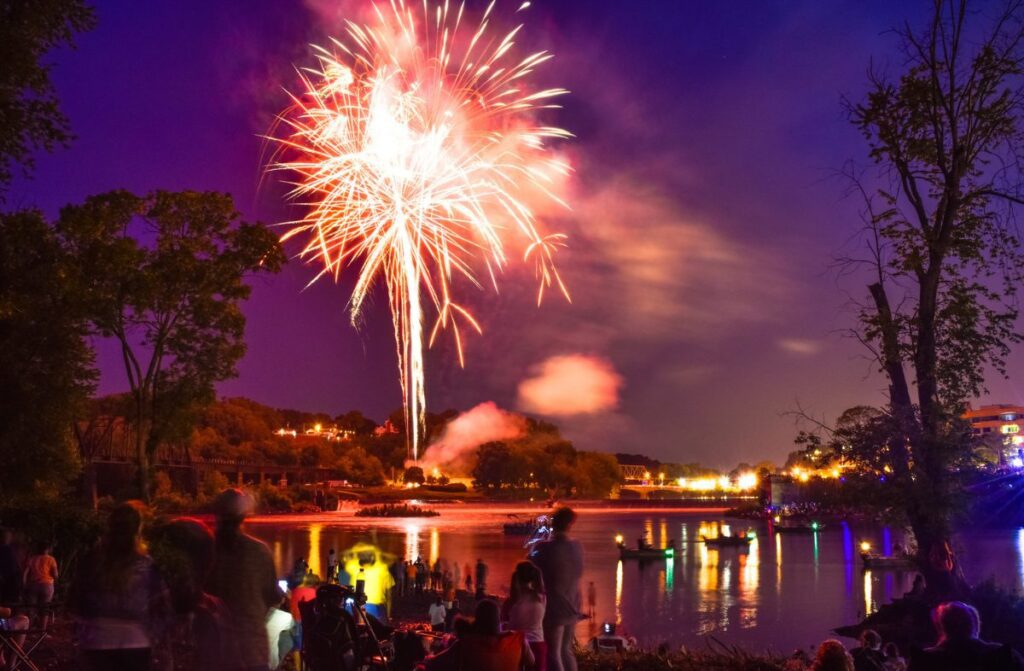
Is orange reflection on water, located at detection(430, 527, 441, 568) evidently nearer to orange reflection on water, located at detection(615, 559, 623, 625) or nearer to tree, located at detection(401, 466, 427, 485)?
orange reflection on water, located at detection(615, 559, 623, 625)

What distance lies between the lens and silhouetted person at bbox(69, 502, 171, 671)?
5.11 m

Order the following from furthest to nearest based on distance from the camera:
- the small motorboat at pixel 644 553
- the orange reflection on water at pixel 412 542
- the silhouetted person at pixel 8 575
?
the small motorboat at pixel 644 553 → the orange reflection on water at pixel 412 542 → the silhouetted person at pixel 8 575

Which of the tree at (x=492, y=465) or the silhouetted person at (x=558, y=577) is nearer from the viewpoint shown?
the silhouetted person at (x=558, y=577)

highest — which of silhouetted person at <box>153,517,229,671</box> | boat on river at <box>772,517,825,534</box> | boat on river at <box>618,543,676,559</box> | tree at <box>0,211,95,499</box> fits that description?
tree at <box>0,211,95,499</box>

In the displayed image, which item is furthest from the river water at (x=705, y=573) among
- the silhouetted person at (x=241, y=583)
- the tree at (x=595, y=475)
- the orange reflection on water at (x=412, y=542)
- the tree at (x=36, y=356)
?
the tree at (x=595, y=475)

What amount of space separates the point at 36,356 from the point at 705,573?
151 feet

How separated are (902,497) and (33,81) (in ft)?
57.3

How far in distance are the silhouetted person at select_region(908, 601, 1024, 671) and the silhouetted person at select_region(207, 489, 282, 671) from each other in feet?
14.3

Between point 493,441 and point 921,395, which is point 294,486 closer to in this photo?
point 493,441

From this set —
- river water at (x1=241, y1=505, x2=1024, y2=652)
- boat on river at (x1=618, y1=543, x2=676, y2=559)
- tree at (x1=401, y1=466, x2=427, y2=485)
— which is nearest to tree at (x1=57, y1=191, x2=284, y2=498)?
river water at (x1=241, y1=505, x2=1024, y2=652)

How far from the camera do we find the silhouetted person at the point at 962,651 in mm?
5535

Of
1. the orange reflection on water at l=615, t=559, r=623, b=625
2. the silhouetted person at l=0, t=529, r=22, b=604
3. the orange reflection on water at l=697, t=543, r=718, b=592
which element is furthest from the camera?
the orange reflection on water at l=697, t=543, r=718, b=592

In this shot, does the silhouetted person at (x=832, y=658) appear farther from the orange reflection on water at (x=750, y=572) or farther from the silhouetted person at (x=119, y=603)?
the orange reflection on water at (x=750, y=572)

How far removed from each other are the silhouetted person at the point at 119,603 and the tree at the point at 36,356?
13775 mm
